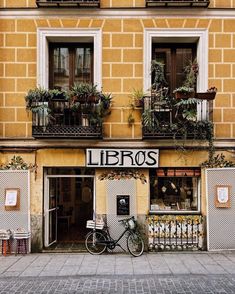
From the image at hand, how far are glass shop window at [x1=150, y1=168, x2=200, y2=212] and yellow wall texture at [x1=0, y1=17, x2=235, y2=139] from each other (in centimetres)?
152

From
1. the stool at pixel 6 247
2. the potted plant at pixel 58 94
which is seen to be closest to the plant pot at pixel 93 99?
the potted plant at pixel 58 94

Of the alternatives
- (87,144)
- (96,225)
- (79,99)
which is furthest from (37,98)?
(96,225)

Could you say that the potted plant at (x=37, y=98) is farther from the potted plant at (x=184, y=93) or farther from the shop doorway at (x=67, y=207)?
the potted plant at (x=184, y=93)

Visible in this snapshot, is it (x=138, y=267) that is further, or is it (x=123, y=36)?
(x=123, y=36)

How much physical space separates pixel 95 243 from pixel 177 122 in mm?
4278

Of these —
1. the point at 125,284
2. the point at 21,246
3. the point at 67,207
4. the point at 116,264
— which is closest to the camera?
the point at 125,284

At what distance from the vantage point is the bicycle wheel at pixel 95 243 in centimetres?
1159

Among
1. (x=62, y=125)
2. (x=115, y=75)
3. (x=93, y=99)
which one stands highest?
(x=115, y=75)

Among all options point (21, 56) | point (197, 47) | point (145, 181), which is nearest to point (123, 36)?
point (197, 47)

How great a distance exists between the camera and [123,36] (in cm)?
1198

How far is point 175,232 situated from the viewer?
11922 millimetres

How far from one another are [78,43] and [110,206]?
517 centimetres

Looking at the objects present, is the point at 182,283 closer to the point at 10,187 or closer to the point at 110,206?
the point at 110,206

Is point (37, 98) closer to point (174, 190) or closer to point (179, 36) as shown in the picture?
point (179, 36)
